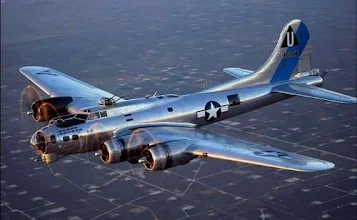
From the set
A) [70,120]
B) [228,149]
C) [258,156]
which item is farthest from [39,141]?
[258,156]

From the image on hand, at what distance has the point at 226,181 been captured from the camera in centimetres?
11894

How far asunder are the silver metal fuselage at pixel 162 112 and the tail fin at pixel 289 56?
160 cm

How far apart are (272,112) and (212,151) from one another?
83941 mm

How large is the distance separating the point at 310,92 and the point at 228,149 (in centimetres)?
1689

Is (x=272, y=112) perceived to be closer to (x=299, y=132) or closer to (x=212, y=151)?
(x=299, y=132)

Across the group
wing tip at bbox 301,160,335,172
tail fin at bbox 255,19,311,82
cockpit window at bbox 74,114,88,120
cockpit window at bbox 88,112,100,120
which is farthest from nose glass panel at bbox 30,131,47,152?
tail fin at bbox 255,19,311,82

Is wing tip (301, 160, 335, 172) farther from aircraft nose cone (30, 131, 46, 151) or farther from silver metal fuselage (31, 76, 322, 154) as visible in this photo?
aircraft nose cone (30, 131, 46, 151)

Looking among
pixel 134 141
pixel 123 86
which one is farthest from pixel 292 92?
pixel 123 86

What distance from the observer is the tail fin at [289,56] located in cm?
8975

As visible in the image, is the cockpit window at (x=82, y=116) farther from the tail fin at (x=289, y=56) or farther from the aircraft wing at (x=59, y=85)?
the tail fin at (x=289, y=56)

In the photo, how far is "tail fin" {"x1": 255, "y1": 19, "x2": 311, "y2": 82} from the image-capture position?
294 feet

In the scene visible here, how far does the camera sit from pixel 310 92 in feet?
276

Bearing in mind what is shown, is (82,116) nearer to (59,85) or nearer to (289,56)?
(59,85)

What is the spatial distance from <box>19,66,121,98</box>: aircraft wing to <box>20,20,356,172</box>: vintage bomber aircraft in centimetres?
12
